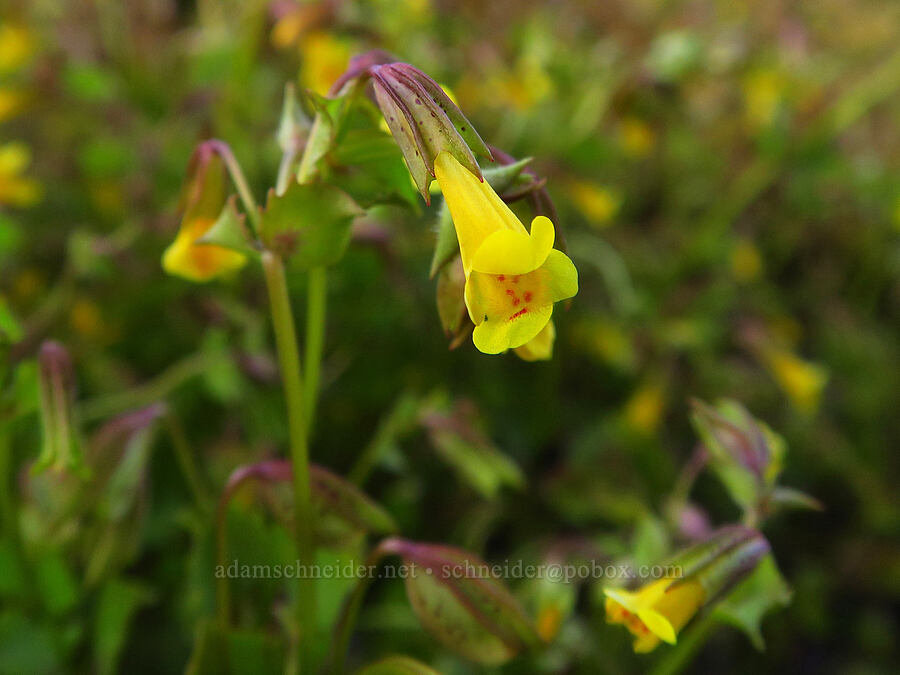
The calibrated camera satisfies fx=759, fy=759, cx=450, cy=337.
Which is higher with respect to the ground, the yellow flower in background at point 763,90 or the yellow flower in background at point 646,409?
the yellow flower in background at point 763,90

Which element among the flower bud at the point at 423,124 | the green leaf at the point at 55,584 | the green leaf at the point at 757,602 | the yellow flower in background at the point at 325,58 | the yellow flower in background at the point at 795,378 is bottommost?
the yellow flower in background at the point at 795,378

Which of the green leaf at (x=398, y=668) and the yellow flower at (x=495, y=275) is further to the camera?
the green leaf at (x=398, y=668)

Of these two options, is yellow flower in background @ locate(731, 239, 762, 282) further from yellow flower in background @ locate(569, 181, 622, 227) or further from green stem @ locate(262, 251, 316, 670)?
green stem @ locate(262, 251, 316, 670)

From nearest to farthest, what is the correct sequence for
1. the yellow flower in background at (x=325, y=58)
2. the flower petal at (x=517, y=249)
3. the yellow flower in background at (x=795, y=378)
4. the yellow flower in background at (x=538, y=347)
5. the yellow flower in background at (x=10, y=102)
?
the flower petal at (x=517, y=249) → the yellow flower in background at (x=538, y=347) → the yellow flower in background at (x=325, y=58) → the yellow flower in background at (x=10, y=102) → the yellow flower in background at (x=795, y=378)

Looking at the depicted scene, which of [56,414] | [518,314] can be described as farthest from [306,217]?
[56,414]

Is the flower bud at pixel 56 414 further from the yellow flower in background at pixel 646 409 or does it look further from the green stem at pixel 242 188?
the yellow flower in background at pixel 646 409

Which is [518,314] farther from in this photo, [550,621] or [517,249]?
[550,621]

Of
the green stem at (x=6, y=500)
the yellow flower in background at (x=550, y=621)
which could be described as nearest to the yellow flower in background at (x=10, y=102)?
the green stem at (x=6, y=500)
